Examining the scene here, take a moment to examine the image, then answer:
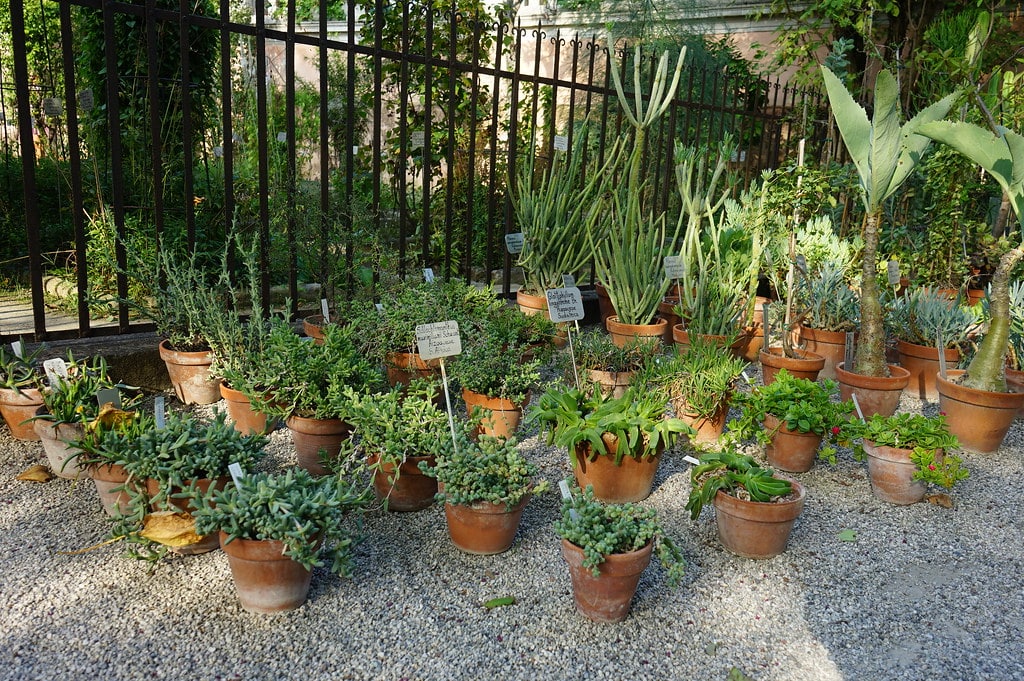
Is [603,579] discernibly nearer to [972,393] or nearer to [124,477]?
[124,477]

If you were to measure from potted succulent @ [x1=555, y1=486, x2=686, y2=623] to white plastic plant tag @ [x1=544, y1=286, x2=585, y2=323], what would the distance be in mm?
1450

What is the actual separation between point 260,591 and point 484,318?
2347 mm

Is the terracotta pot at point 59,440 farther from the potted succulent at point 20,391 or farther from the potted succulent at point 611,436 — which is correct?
the potted succulent at point 611,436

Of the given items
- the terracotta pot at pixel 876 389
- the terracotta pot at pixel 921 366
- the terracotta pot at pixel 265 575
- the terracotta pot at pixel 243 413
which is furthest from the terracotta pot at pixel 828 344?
the terracotta pot at pixel 265 575

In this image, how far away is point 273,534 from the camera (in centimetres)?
247

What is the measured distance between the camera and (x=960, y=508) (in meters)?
3.68

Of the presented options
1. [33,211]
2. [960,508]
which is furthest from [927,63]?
[33,211]

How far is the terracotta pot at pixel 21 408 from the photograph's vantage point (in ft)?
11.8

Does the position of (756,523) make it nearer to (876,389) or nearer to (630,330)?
(876,389)

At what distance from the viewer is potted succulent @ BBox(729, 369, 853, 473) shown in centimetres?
371

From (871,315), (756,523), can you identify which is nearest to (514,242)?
(871,315)

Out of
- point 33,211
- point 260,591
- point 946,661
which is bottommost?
point 946,661

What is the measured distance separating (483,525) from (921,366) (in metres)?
3.76

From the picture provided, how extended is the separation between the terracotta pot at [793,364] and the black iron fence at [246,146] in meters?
2.21
